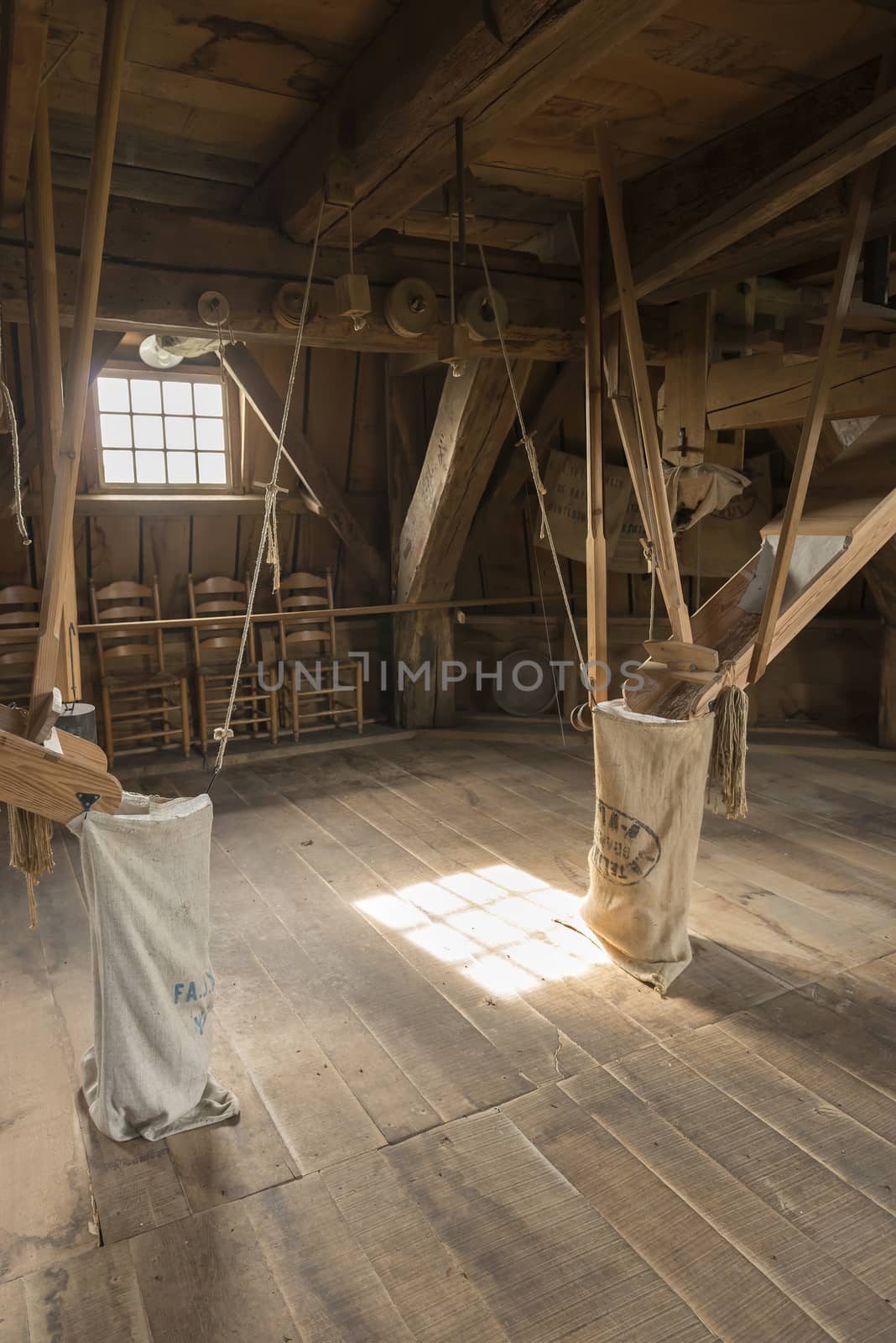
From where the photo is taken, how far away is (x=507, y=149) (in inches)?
124

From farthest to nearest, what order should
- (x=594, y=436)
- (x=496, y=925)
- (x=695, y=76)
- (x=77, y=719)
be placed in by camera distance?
(x=496, y=925), (x=594, y=436), (x=77, y=719), (x=695, y=76)

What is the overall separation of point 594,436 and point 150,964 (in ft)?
6.87

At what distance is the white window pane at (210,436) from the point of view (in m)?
5.65

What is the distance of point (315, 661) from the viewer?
242 inches

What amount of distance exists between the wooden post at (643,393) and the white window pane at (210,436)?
343 centimetres

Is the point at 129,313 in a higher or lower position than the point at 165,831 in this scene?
higher

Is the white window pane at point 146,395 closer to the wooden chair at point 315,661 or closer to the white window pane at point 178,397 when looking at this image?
the white window pane at point 178,397

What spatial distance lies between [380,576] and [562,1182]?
14.6ft

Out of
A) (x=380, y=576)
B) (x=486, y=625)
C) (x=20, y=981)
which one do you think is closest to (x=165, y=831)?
(x=20, y=981)

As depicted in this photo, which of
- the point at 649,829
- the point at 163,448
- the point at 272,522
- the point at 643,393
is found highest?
the point at 163,448

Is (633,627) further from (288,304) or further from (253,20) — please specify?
(253,20)

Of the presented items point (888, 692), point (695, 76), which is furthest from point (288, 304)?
point (888, 692)

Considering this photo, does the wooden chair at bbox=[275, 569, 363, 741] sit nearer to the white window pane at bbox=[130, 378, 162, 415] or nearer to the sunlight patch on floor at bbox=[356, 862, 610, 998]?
the white window pane at bbox=[130, 378, 162, 415]

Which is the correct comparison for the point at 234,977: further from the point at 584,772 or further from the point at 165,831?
the point at 584,772
